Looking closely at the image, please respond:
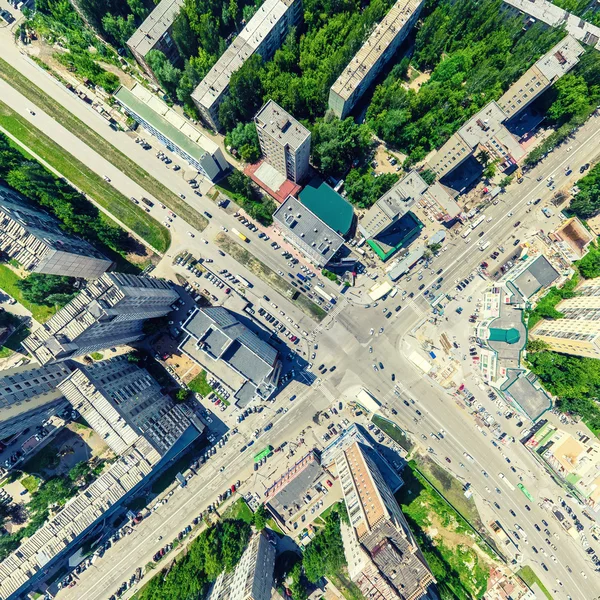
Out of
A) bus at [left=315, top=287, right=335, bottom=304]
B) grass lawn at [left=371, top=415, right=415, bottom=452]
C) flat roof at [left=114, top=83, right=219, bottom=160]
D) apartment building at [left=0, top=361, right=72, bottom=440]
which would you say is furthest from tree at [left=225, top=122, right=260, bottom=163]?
grass lawn at [left=371, top=415, right=415, bottom=452]

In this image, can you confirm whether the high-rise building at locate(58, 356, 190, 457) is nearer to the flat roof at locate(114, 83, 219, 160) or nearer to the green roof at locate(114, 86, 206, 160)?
the green roof at locate(114, 86, 206, 160)

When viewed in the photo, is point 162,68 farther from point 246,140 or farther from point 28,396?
point 28,396

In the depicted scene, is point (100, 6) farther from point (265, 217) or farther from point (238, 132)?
point (265, 217)

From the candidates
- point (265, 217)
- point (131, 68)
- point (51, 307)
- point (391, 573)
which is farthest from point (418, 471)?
point (131, 68)

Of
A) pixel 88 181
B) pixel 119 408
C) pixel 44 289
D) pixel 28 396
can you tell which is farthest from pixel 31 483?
pixel 88 181

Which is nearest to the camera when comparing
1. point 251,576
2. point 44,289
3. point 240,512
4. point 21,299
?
point 251,576

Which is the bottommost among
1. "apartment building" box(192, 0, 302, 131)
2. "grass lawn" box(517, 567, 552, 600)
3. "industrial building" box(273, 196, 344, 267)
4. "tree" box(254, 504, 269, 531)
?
"grass lawn" box(517, 567, 552, 600)
